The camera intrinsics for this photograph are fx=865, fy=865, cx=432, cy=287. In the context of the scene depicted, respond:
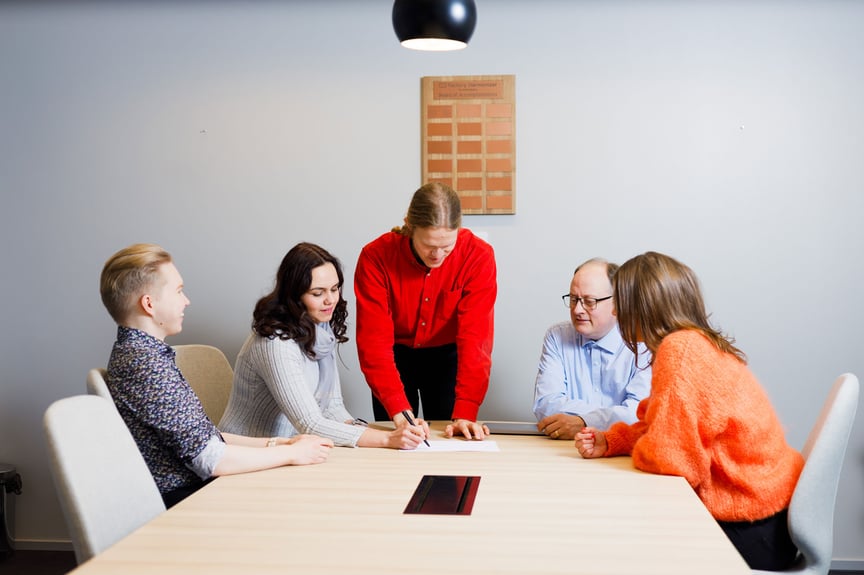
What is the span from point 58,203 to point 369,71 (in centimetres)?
156

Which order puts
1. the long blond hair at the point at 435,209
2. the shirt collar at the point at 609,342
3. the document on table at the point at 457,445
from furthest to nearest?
the shirt collar at the point at 609,342
the long blond hair at the point at 435,209
the document on table at the point at 457,445

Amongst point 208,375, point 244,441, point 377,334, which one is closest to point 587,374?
point 377,334

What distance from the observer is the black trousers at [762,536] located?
1988 mm

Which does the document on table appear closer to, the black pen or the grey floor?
the black pen

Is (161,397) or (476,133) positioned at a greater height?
(476,133)

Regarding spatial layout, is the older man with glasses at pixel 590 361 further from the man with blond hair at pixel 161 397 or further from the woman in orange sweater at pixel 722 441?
the man with blond hair at pixel 161 397

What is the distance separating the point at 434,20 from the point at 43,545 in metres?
3.17

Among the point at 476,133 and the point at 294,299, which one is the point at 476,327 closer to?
the point at 294,299

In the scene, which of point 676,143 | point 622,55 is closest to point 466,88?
point 622,55

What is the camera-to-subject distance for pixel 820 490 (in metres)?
1.97

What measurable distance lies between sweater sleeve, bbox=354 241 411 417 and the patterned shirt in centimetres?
72

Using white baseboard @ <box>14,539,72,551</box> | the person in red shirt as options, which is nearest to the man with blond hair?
the person in red shirt

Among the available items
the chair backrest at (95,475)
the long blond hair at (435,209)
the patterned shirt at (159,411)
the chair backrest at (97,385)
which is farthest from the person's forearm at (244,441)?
the long blond hair at (435,209)

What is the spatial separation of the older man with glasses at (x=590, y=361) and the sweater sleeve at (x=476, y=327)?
7.7 inches
